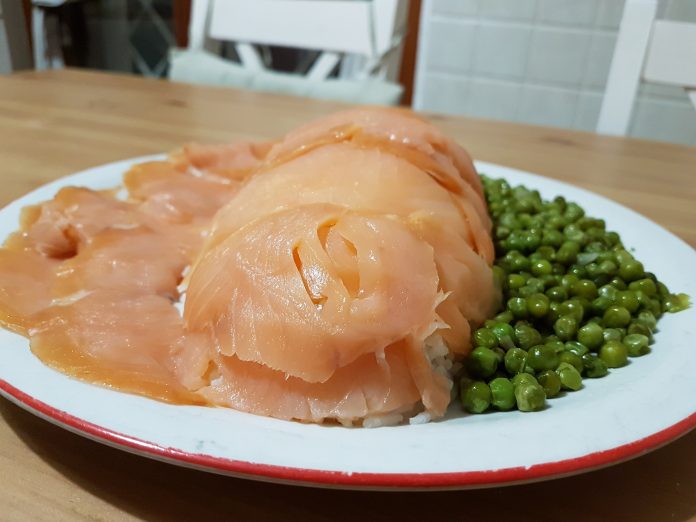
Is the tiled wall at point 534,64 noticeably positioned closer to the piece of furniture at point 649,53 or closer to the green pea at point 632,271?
the piece of furniture at point 649,53

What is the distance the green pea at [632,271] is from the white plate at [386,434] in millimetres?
450

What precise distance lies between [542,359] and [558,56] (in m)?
3.87

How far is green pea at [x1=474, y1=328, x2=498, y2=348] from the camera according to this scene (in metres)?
1.30

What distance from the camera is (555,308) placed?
150 centimetres

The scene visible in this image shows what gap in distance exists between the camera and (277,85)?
13.0 feet

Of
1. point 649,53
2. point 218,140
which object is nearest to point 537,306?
point 218,140

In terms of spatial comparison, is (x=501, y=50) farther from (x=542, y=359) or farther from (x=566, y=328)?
(x=542, y=359)

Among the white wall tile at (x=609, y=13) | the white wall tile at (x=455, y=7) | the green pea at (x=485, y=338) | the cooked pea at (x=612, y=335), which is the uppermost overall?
the white wall tile at (x=609, y=13)

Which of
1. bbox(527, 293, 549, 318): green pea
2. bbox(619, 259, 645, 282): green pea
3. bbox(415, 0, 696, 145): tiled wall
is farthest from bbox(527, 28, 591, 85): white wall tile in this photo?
bbox(527, 293, 549, 318): green pea

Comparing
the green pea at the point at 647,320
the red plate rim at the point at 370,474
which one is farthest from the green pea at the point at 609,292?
the red plate rim at the point at 370,474

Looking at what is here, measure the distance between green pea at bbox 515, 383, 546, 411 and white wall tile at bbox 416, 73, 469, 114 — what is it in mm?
4195

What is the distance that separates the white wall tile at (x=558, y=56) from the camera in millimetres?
4453

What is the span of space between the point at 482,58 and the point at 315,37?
5.27 ft

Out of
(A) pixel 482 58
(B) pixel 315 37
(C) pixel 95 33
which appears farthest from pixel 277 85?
(C) pixel 95 33
